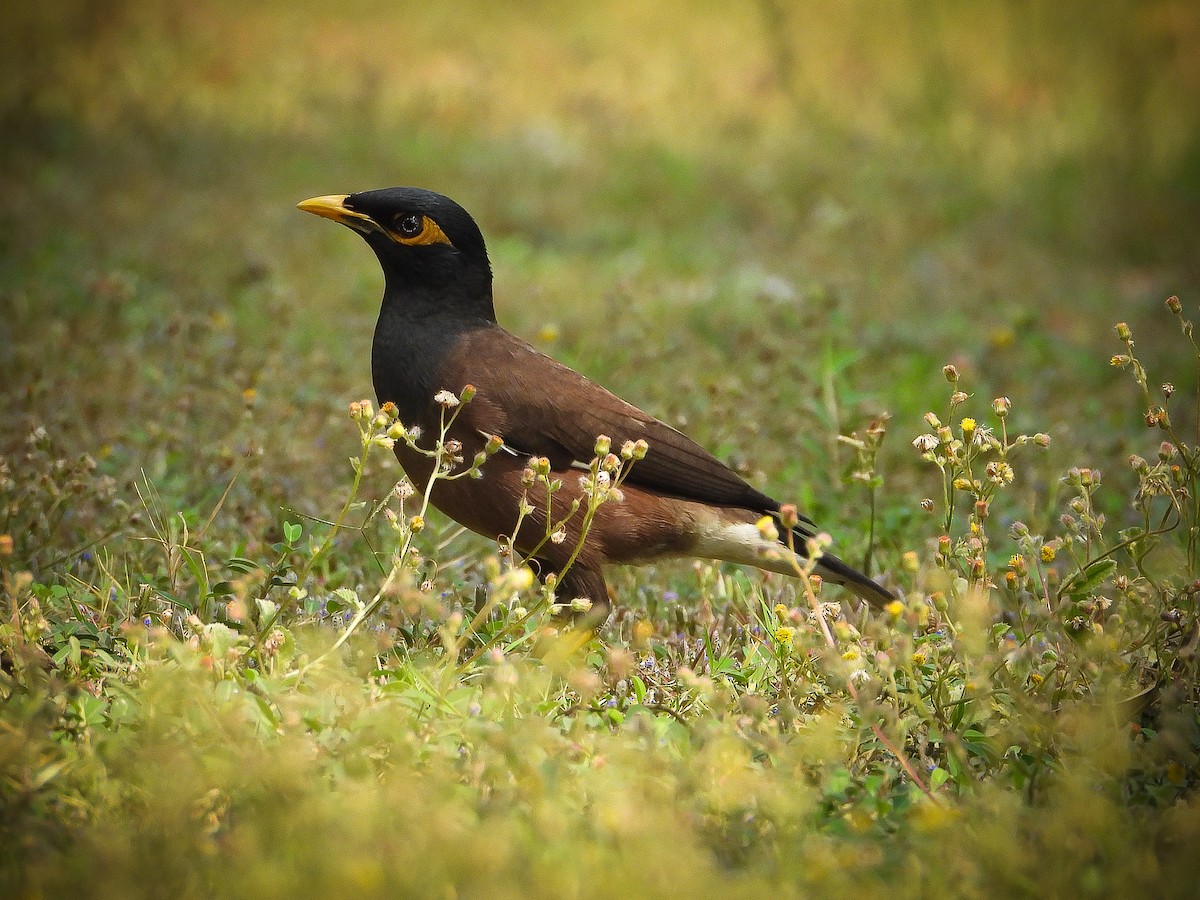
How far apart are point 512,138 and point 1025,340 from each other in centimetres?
515

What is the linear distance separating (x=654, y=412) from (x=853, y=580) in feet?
6.75

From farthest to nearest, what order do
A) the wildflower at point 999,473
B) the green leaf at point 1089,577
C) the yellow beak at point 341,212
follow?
the yellow beak at point 341,212 → the green leaf at point 1089,577 → the wildflower at point 999,473

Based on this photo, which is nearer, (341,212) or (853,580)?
(853,580)

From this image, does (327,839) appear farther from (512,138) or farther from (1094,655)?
(512,138)

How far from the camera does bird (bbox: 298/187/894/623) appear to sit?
3.96 m

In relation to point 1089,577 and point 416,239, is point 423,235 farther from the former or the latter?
point 1089,577

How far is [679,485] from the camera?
416 cm

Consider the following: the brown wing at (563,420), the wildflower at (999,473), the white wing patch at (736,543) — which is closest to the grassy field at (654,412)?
the wildflower at (999,473)

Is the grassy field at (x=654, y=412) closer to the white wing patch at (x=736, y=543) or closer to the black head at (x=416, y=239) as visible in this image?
the white wing patch at (x=736, y=543)

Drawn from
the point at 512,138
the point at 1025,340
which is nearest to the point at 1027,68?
the point at 512,138

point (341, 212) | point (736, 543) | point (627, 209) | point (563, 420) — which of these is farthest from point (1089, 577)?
point (627, 209)

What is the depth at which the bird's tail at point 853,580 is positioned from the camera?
4.07m

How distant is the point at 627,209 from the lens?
985cm

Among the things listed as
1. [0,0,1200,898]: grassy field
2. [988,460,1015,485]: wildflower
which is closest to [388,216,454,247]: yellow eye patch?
Result: [0,0,1200,898]: grassy field
